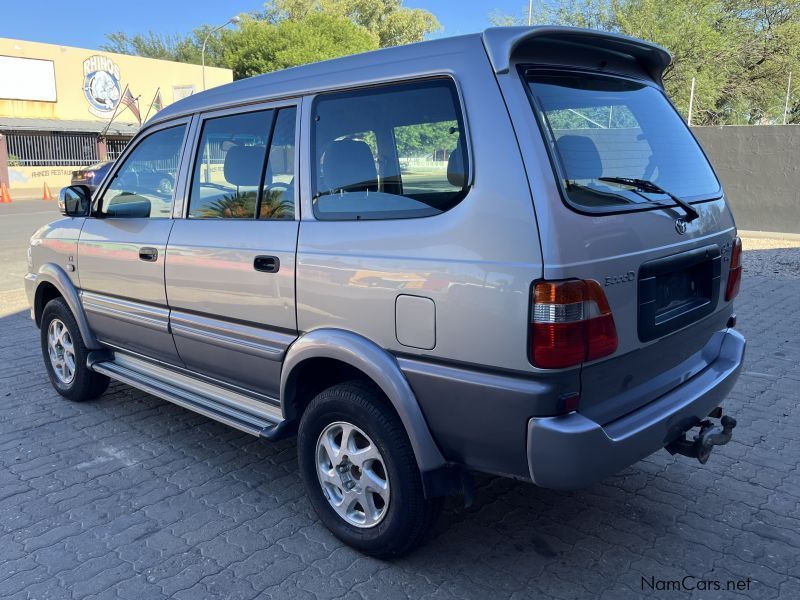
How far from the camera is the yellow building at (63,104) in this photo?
28.6 meters

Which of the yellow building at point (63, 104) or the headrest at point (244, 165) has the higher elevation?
the yellow building at point (63, 104)

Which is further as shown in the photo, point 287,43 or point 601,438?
Answer: point 287,43

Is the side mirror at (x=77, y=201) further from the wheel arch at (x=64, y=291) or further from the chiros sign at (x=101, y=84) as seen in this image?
the chiros sign at (x=101, y=84)

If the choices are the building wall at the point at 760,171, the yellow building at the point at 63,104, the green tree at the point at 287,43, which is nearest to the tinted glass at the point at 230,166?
the building wall at the point at 760,171

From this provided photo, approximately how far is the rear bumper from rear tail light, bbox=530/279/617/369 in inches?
8.7

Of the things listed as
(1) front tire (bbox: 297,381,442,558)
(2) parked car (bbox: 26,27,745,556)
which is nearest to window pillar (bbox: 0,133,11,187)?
(2) parked car (bbox: 26,27,745,556)

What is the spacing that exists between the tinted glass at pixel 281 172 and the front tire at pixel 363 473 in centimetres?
93

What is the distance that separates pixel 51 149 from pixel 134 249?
30.5 metres

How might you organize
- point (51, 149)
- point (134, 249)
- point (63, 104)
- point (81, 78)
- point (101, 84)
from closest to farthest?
point (134, 249) < point (51, 149) < point (63, 104) < point (81, 78) < point (101, 84)

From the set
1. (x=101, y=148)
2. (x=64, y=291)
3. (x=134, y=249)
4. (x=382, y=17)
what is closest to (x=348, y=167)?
(x=134, y=249)

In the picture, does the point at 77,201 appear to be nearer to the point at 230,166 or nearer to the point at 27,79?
the point at 230,166

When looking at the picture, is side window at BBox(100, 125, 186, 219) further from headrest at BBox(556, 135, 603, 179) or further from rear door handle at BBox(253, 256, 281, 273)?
headrest at BBox(556, 135, 603, 179)

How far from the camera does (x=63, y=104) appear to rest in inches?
1209

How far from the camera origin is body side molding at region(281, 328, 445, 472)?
263 centimetres
